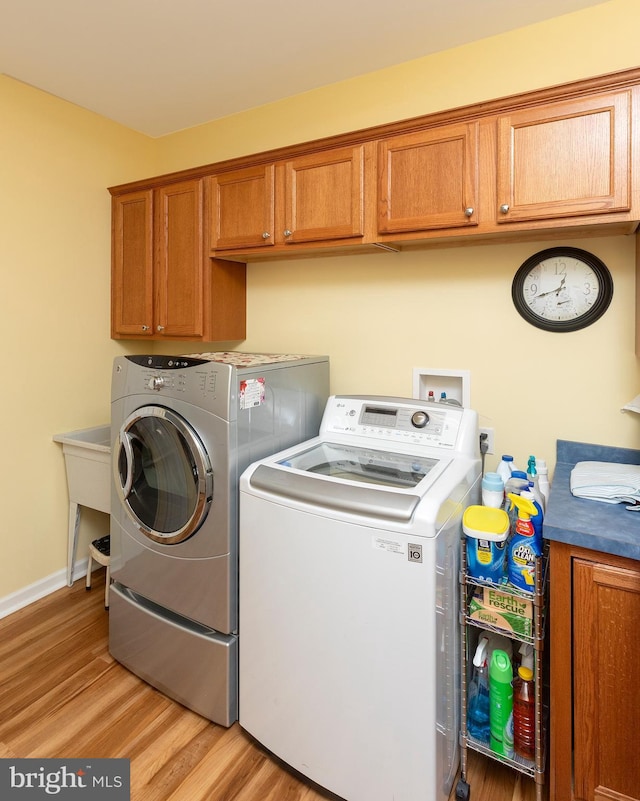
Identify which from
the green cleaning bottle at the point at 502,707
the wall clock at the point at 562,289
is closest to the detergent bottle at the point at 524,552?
the green cleaning bottle at the point at 502,707

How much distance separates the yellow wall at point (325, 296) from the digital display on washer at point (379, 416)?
0.32 meters

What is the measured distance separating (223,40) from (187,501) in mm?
1879

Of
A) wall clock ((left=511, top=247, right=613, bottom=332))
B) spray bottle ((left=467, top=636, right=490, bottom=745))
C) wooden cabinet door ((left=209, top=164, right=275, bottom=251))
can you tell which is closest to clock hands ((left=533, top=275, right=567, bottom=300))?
wall clock ((left=511, top=247, right=613, bottom=332))

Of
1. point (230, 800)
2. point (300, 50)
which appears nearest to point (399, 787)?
point (230, 800)

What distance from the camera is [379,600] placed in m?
1.25

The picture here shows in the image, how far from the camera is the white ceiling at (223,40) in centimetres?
172

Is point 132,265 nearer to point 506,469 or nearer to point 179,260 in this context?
point 179,260

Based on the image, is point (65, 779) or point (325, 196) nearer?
point (65, 779)

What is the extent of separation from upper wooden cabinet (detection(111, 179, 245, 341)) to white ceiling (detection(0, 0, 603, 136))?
0.49 m

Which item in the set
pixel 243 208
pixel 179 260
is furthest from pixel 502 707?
pixel 179 260

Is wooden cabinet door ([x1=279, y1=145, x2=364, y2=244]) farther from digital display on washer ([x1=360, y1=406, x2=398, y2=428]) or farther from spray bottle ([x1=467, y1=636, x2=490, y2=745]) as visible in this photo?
spray bottle ([x1=467, y1=636, x2=490, y2=745])

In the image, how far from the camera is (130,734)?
1629 mm

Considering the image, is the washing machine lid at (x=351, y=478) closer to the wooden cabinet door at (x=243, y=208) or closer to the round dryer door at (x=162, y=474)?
the round dryer door at (x=162, y=474)

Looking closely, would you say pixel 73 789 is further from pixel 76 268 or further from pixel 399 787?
pixel 76 268
